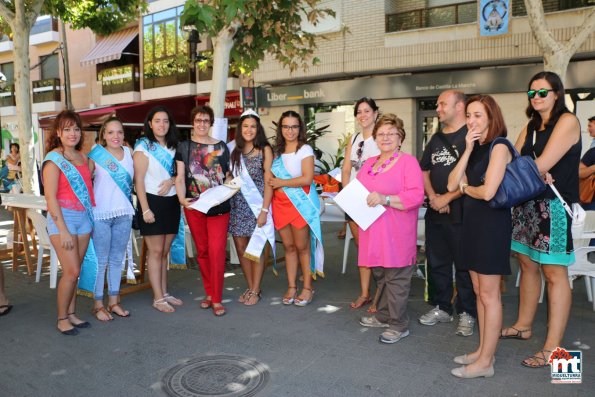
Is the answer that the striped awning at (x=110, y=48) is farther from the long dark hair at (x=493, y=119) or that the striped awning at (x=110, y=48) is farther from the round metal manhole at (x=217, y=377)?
the long dark hair at (x=493, y=119)

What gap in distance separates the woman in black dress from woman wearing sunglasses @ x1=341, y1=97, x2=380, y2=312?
150 centimetres

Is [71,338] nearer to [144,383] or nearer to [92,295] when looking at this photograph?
[92,295]

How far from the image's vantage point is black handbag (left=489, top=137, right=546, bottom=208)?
10.6 feet

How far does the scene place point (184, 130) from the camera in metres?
20.2

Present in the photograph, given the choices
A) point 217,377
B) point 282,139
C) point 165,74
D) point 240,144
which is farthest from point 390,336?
point 165,74

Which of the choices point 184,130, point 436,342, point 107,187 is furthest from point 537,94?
point 184,130

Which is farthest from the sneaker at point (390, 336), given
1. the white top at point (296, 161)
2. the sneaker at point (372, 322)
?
the white top at point (296, 161)

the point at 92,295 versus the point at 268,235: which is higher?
the point at 268,235

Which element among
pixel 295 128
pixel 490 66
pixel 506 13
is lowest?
pixel 295 128

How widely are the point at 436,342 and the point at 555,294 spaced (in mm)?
1016

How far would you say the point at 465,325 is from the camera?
4309 millimetres

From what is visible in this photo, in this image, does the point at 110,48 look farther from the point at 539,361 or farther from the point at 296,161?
the point at 539,361

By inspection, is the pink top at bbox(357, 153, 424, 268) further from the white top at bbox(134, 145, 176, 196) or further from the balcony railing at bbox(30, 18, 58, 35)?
the balcony railing at bbox(30, 18, 58, 35)

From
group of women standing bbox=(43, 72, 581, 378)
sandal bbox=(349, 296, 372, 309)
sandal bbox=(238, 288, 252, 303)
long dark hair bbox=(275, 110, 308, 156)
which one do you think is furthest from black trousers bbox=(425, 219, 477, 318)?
sandal bbox=(238, 288, 252, 303)
